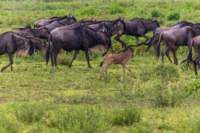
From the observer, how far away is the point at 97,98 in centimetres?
1409

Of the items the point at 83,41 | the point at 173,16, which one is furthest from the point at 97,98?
Answer: the point at 173,16

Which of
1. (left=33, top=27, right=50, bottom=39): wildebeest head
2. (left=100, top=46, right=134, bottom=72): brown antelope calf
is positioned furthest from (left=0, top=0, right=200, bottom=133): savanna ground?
(left=33, top=27, right=50, bottom=39): wildebeest head

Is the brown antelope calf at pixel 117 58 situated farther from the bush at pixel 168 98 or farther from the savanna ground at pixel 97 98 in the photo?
the bush at pixel 168 98

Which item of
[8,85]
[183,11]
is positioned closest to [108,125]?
[8,85]

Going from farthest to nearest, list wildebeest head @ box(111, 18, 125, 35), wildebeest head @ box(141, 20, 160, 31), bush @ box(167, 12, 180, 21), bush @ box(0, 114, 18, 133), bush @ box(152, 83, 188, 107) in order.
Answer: bush @ box(167, 12, 180, 21), wildebeest head @ box(141, 20, 160, 31), wildebeest head @ box(111, 18, 125, 35), bush @ box(152, 83, 188, 107), bush @ box(0, 114, 18, 133)

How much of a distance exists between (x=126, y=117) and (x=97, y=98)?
Answer: 287 centimetres

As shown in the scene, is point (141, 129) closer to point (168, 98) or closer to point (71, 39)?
point (168, 98)

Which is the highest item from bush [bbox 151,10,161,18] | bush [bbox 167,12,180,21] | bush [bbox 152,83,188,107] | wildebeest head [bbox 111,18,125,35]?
bush [bbox 152,83,188,107]

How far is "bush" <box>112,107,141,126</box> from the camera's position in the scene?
1124 cm

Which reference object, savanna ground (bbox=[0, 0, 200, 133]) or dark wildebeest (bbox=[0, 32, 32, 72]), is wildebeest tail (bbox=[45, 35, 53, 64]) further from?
dark wildebeest (bbox=[0, 32, 32, 72])

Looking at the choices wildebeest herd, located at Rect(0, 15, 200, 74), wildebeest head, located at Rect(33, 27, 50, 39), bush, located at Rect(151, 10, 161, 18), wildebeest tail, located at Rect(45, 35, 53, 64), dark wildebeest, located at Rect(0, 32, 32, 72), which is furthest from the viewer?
bush, located at Rect(151, 10, 161, 18)

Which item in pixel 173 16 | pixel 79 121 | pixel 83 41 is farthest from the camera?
pixel 173 16

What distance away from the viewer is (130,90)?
593 inches

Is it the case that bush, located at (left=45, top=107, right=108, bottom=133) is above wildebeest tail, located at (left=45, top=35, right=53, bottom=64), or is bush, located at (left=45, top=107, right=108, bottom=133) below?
above
